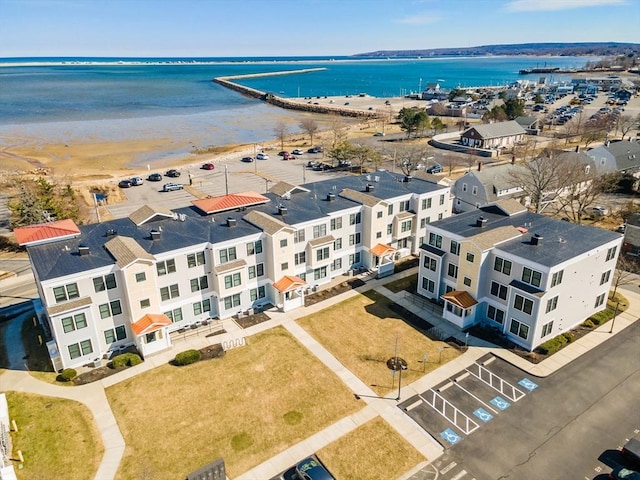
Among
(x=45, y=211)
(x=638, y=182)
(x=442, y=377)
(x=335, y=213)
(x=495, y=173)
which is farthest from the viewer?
(x=638, y=182)

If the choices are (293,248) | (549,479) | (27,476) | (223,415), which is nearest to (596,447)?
(549,479)

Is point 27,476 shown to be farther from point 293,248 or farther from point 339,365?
point 293,248

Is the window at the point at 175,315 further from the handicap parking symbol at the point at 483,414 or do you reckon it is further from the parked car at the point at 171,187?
the parked car at the point at 171,187

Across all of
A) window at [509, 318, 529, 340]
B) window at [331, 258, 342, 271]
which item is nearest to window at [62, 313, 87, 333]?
window at [331, 258, 342, 271]

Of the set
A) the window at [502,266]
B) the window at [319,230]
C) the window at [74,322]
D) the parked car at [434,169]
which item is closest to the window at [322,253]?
the window at [319,230]

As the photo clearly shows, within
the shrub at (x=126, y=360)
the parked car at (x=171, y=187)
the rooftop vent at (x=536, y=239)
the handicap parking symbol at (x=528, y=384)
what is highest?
the rooftop vent at (x=536, y=239)

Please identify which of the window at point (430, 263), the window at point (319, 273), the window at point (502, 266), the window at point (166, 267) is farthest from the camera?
the window at point (319, 273)

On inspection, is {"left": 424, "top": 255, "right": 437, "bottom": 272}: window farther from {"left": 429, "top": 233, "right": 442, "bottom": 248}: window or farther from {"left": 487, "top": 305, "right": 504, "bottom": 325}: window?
{"left": 487, "top": 305, "right": 504, "bottom": 325}: window
